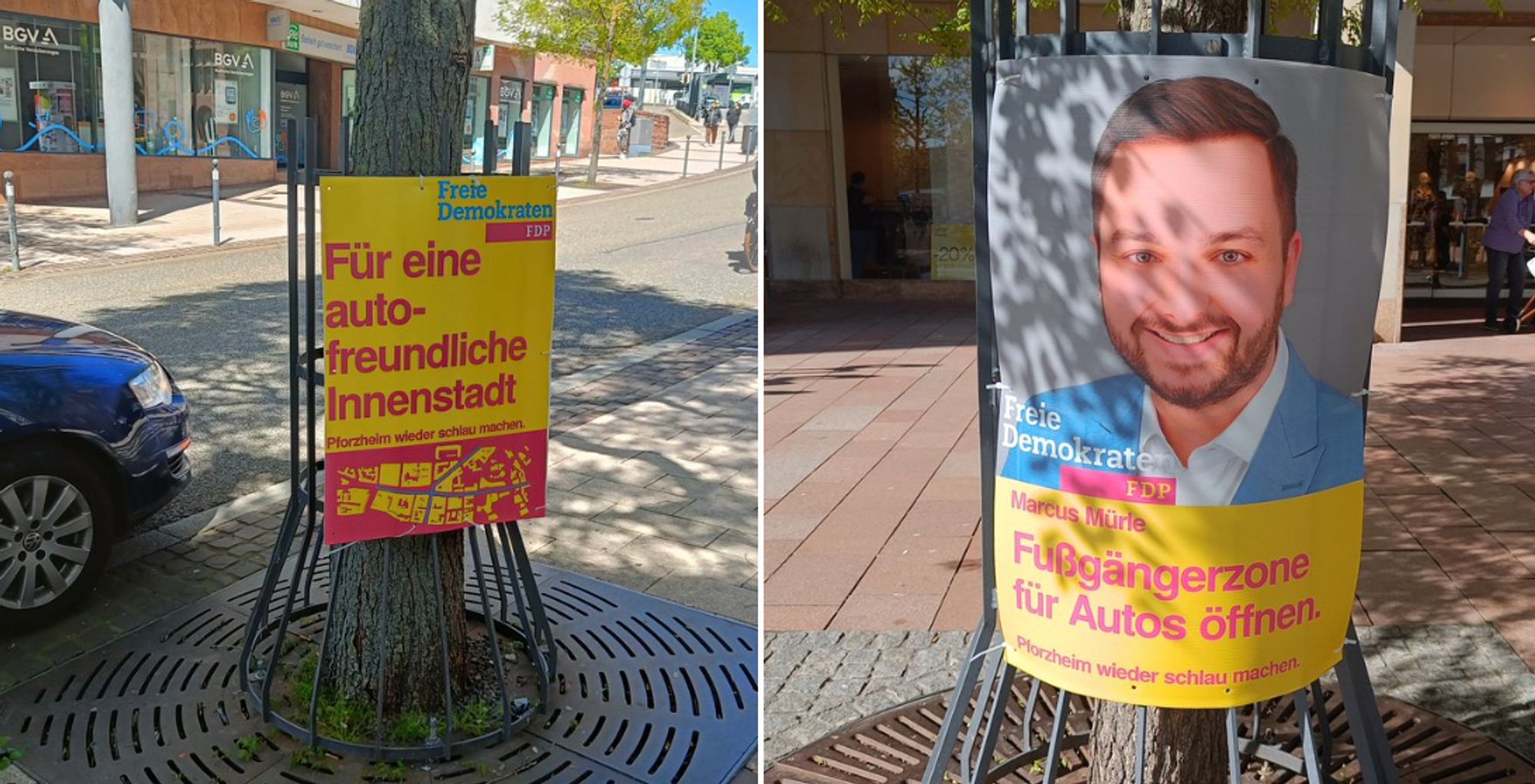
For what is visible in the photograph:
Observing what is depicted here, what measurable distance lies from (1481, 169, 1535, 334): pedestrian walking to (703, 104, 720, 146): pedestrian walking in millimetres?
38611

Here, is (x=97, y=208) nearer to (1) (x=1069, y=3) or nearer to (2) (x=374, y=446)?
(2) (x=374, y=446)

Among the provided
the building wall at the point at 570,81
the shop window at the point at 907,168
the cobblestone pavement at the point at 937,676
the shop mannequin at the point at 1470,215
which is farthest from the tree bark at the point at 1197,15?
the building wall at the point at 570,81

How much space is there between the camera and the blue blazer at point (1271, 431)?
293 cm

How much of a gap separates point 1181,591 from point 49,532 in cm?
446

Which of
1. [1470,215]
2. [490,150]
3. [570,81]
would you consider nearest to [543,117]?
[570,81]

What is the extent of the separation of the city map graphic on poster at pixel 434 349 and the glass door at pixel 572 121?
39784 mm

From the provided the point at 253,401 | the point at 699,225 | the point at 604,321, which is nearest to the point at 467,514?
the point at 253,401

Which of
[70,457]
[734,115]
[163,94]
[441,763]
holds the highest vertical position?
[734,115]

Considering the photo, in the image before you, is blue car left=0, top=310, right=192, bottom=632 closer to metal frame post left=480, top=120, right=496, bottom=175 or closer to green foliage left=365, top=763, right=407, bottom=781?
green foliage left=365, top=763, right=407, bottom=781

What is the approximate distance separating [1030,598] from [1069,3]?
1283mm

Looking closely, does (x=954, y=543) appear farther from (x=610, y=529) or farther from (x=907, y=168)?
(x=907, y=168)

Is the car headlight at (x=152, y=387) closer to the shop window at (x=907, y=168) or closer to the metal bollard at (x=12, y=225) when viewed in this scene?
the metal bollard at (x=12, y=225)

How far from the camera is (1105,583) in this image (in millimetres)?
2984

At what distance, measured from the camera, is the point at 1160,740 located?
3605 millimetres
